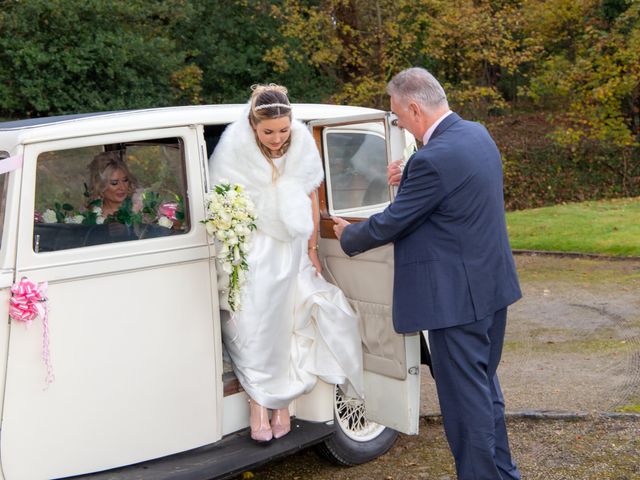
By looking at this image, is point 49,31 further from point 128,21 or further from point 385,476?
point 385,476

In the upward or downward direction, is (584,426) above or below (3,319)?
below

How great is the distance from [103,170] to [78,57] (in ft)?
43.0

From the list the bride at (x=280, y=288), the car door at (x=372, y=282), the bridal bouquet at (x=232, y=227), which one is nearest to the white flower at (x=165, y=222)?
the bridal bouquet at (x=232, y=227)

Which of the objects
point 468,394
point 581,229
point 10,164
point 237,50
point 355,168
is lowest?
point 468,394

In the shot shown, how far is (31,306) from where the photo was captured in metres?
3.93

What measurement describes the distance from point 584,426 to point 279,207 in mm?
2628

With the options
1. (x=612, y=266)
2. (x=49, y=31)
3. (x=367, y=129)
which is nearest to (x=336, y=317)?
(x=367, y=129)

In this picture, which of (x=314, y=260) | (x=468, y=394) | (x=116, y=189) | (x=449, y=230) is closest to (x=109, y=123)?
(x=116, y=189)

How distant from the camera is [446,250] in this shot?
4.24 meters

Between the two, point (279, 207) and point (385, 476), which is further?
point (385, 476)

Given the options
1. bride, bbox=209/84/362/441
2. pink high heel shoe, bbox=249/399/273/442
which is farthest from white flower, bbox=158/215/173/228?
pink high heel shoe, bbox=249/399/273/442

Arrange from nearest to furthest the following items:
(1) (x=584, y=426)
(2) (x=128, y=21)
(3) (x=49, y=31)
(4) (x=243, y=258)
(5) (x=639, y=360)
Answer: (4) (x=243, y=258) < (1) (x=584, y=426) < (5) (x=639, y=360) < (3) (x=49, y=31) < (2) (x=128, y=21)

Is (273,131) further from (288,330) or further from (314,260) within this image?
(288,330)

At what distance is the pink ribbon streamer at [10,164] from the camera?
4.05 m
